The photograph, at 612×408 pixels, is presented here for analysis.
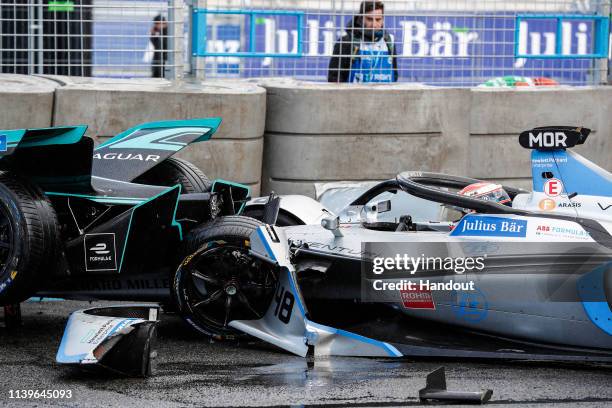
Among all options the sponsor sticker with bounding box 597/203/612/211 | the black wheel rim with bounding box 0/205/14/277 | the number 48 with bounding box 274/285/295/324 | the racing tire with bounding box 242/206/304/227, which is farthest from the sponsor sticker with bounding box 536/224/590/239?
the black wheel rim with bounding box 0/205/14/277

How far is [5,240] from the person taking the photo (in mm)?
5879

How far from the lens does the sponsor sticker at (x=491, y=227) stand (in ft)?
18.8

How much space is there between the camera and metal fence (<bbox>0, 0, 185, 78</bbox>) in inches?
371

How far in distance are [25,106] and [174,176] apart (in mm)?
1701

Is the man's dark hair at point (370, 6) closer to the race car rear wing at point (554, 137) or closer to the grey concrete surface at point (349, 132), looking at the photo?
the grey concrete surface at point (349, 132)

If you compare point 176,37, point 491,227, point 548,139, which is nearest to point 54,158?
point 491,227

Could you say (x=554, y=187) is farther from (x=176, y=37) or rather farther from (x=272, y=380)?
(x=176, y=37)

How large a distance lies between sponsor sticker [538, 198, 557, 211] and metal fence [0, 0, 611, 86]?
12.3ft

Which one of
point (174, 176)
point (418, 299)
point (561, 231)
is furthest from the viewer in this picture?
point (174, 176)

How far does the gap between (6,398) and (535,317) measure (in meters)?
2.55

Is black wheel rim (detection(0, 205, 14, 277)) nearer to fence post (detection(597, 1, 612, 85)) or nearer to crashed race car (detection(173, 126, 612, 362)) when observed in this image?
crashed race car (detection(173, 126, 612, 362))

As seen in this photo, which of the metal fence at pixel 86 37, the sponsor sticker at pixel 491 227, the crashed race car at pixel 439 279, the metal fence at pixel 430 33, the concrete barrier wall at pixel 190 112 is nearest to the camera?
the crashed race car at pixel 439 279

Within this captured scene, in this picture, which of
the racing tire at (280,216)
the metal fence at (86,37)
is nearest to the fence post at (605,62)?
the metal fence at (86,37)

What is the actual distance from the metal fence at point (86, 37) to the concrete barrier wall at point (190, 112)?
57 cm
